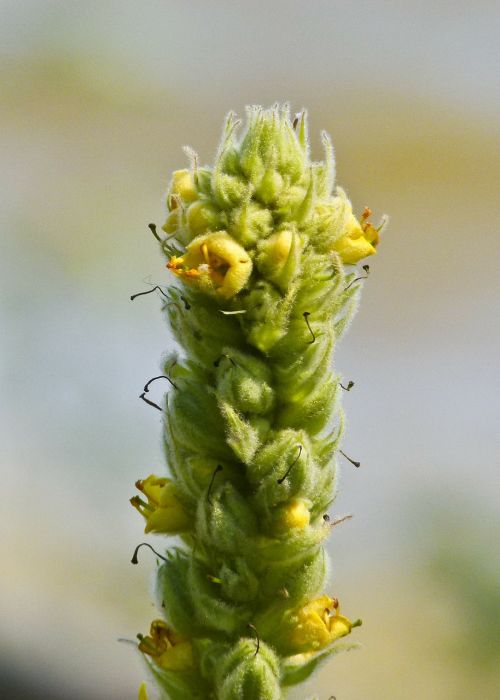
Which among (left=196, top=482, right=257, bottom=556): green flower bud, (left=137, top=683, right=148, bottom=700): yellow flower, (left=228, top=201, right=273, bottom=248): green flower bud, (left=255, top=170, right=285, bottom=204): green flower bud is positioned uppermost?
(left=255, top=170, right=285, bottom=204): green flower bud

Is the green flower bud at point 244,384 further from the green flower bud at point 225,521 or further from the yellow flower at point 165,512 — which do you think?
the yellow flower at point 165,512

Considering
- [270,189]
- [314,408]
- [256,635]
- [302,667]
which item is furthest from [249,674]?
[270,189]

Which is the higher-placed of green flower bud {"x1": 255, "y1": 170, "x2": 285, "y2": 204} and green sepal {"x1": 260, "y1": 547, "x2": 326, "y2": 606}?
green flower bud {"x1": 255, "y1": 170, "x2": 285, "y2": 204}

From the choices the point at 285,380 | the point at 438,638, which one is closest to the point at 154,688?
the point at 285,380

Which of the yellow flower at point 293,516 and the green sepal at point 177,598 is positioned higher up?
the yellow flower at point 293,516

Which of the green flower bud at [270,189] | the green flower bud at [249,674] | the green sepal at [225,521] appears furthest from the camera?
the green flower bud at [270,189]

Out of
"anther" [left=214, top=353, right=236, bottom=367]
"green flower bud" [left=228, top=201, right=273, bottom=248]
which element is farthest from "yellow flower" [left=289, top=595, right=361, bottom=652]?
"green flower bud" [left=228, top=201, right=273, bottom=248]

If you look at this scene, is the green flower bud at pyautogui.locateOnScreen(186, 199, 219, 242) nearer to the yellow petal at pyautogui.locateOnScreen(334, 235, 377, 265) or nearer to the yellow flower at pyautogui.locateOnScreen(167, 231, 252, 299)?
the yellow flower at pyautogui.locateOnScreen(167, 231, 252, 299)

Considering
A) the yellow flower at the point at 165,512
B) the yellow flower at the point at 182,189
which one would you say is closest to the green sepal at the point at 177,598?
the yellow flower at the point at 165,512
